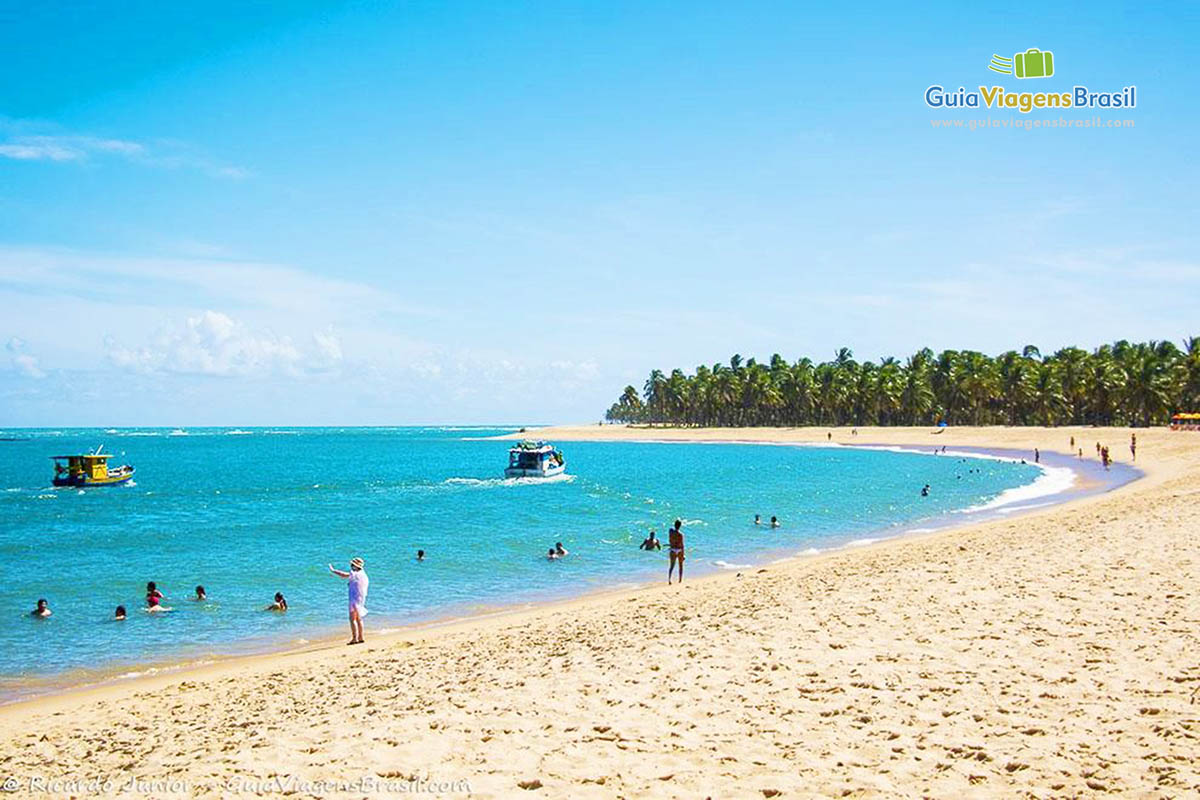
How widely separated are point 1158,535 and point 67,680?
26338 mm

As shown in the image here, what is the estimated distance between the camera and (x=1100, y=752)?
7.55m

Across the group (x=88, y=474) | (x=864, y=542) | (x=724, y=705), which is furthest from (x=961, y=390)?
(x=724, y=705)

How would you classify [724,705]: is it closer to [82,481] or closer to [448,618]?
[448,618]

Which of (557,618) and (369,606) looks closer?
(557,618)

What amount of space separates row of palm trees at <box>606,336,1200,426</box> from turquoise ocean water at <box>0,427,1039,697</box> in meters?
44.8

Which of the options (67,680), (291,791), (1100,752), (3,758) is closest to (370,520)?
(67,680)

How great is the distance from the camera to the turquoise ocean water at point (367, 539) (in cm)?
2081

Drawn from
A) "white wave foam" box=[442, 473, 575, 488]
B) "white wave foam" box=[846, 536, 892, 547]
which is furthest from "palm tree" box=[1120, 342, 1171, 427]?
"white wave foam" box=[846, 536, 892, 547]

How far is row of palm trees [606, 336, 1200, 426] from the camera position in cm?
10738

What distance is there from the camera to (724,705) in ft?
31.8

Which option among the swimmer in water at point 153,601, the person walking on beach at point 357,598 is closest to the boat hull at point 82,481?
the swimmer in water at point 153,601

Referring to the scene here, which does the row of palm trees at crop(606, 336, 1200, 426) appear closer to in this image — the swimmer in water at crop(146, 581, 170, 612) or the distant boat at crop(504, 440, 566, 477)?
the distant boat at crop(504, 440, 566, 477)

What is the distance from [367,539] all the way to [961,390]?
114552 mm

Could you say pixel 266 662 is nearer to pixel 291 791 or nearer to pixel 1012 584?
pixel 291 791
